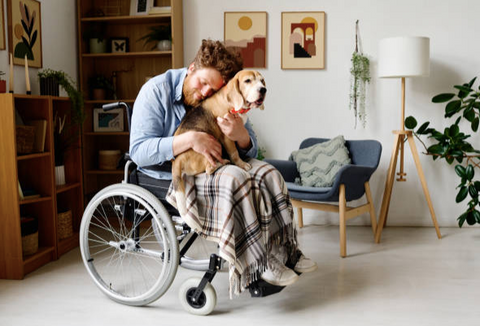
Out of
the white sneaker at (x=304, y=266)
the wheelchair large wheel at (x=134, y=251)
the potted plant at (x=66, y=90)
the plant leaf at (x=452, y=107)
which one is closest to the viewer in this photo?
the wheelchair large wheel at (x=134, y=251)

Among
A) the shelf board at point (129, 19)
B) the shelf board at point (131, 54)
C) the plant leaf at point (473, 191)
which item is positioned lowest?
the plant leaf at point (473, 191)

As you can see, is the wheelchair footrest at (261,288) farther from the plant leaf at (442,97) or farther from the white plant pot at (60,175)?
the plant leaf at (442,97)

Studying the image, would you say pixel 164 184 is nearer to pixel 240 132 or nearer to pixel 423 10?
pixel 240 132

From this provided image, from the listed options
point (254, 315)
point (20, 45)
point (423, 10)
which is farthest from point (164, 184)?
point (423, 10)

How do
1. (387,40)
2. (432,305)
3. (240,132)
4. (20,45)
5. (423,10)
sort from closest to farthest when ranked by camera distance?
(240,132)
(432,305)
(20,45)
(387,40)
(423,10)

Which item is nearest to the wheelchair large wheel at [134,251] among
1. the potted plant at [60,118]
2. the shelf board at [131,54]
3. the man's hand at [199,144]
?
the man's hand at [199,144]

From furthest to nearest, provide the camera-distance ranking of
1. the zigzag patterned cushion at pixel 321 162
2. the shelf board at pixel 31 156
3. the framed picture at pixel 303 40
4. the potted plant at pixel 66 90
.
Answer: the framed picture at pixel 303 40 < the zigzag patterned cushion at pixel 321 162 < the potted plant at pixel 66 90 < the shelf board at pixel 31 156

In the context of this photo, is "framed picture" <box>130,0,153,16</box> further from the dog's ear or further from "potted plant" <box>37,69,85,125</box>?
the dog's ear

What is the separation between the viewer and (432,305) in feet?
7.34

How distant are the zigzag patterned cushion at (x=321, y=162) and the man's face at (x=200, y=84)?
154 cm

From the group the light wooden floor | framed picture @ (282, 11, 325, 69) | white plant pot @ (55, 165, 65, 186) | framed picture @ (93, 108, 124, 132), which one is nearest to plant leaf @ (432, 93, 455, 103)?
framed picture @ (282, 11, 325, 69)

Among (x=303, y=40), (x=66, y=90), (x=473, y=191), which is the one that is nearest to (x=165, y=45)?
(x=66, y=90)

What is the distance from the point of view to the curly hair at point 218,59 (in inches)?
79.0

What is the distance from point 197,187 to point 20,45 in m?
1.84
